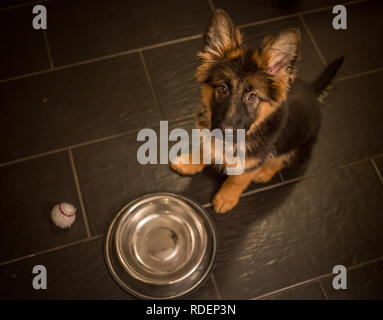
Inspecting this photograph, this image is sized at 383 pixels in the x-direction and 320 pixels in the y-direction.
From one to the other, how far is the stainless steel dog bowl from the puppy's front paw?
10cm

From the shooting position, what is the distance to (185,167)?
2.25 m

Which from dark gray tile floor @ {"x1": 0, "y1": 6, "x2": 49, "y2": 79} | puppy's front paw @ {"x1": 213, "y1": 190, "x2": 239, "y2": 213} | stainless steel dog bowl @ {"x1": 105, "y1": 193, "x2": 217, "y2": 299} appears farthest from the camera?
dark gray tile floor @ {"x1": 0, "y1": 6, "x2": 49, "y2": 79}

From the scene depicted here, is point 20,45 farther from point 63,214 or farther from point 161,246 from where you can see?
point 161,246

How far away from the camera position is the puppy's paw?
2252mm

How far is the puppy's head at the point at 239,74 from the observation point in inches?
60.7

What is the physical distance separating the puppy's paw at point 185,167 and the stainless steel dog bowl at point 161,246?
0.58ft

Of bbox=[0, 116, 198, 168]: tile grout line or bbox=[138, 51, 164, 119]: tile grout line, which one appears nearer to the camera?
bbox=[0, 116, 198, 168]: tile grout line

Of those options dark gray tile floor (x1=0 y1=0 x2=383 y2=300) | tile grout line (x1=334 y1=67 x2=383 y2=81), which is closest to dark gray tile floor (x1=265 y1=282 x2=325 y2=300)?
dark gray tile floor (x1=0 y1=0 x2=383 y2=300)

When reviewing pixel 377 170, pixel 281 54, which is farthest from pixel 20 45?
pixel 377 170

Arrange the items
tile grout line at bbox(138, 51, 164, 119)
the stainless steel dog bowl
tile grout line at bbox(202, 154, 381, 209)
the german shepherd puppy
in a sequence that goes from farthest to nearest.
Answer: tile grout line at bbox(138, 51, 164, 119) < tile grout line at bbox(202, 154, 381, 209) < the stainless steel dog bowl < the german shepherd puppy

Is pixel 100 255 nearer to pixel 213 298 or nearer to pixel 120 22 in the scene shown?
pixel 213 298

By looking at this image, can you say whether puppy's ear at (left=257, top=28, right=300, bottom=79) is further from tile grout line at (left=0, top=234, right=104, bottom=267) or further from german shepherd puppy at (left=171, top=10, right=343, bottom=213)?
tile grout line at (left=0, top=234, right=104, bottom=267)

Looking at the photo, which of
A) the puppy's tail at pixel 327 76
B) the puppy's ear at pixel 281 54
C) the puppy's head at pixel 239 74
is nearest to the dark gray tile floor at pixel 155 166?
the puppy's tail at pixel 327 76

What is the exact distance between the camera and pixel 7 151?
2350mm
